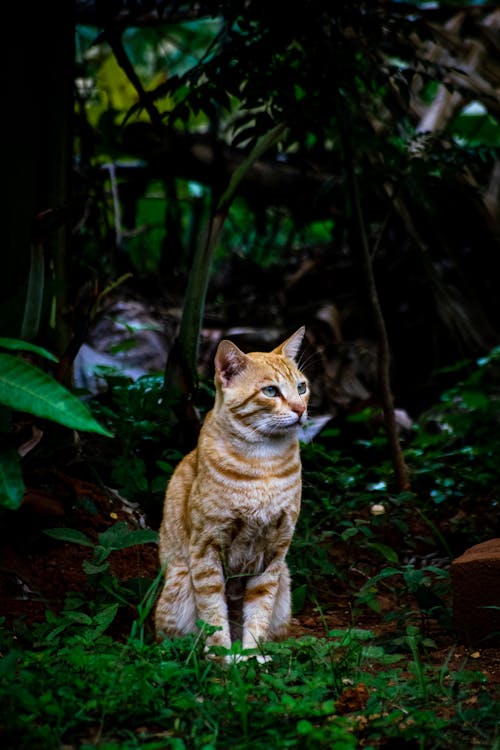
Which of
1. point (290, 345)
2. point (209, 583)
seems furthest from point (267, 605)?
point (290, 345)

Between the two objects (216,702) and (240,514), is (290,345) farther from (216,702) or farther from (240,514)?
(216,702)

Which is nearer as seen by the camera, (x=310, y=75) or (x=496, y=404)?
(x=310, y=75)

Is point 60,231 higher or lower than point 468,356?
higher

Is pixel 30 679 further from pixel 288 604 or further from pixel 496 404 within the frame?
pixel 496 404

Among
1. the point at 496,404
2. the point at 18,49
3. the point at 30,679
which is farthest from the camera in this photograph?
the point at 496,404

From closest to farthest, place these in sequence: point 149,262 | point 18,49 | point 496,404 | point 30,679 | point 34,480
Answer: point 30,679 < point 34,480 < point 18,49 < point 496,404 < point 149,262

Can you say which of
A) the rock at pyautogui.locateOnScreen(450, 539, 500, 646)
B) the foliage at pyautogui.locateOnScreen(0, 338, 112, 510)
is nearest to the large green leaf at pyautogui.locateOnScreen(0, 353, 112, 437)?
the foliage at pyautogui.locateOnScreen(0, 338, 112, 510)

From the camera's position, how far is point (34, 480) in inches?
158

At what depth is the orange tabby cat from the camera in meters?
3.23

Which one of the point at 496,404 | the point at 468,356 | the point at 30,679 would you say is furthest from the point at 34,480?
the point at 468,356

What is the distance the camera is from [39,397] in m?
2.69

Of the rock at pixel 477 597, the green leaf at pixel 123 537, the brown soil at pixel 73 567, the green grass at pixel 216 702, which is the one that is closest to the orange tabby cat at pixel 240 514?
the green leaf at pixel 123 537

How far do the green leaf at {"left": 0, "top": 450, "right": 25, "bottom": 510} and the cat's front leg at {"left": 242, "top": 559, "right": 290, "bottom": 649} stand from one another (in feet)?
3.46

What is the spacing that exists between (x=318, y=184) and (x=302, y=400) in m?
4.24
